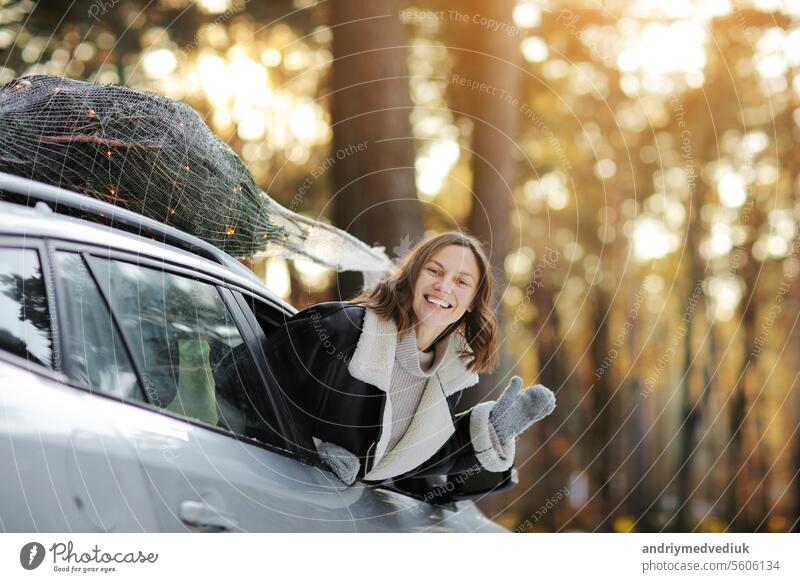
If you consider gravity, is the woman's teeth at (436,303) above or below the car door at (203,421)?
above

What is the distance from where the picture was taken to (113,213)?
1991 mm

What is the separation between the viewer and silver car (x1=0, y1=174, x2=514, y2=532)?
1.62m

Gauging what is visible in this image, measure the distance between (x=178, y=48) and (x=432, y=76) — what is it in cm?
144

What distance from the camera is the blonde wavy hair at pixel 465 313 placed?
Result: 2383 mm

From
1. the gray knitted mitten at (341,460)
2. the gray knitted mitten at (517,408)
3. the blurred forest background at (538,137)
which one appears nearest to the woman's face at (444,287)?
the gray knitted mitten at (517,408)

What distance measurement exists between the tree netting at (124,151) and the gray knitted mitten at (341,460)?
71cm

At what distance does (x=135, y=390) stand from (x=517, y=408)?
1121 millimetres

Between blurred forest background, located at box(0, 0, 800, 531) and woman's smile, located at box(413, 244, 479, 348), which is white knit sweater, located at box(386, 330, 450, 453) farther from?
blurred forest background, located at box(0, 0, 800, 531)

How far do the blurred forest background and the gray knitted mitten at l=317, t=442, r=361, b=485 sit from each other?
2.21 ft

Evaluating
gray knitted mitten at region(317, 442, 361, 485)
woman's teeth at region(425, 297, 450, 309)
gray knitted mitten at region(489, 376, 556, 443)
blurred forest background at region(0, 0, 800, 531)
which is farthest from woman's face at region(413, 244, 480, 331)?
blurred forest background at region(0, 0, 800, 531)

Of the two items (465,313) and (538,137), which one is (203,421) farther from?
(538,137)

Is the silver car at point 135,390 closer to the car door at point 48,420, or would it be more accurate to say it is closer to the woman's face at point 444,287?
the car door at point 48,420
